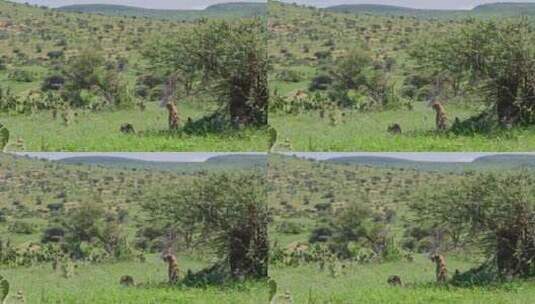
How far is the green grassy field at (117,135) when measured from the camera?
11.0 metres

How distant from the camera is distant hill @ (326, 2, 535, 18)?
10688mm

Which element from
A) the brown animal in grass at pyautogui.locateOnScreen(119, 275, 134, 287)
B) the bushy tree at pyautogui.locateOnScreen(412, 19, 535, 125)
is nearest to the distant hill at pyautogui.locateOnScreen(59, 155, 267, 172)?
the brown animal in grass at pyautogui.locateOnScreen(119, 275, 134, 287)

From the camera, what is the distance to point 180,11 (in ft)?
36.3

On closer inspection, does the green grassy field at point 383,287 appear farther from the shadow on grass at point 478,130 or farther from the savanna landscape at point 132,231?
the shadow on grass at point 478,130

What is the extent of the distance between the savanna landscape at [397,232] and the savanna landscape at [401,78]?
25cm

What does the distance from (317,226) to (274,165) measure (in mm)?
714

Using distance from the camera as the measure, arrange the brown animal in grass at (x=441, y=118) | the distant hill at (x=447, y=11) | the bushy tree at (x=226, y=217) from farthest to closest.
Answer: the bushy tree at (x=226, y=217), the brown animal in grass at (x=441, y=118), the distant hill at (x=447, y=11)

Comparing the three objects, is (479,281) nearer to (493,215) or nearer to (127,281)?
(493,215)

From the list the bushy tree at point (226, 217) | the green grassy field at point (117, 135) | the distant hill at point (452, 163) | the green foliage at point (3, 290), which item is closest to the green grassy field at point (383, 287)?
the bushy tree at point (226, 217)

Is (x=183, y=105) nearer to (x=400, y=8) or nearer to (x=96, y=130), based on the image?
(x=96, y=130)

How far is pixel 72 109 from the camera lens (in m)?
11.2

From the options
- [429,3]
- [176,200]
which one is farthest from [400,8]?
[176,200]

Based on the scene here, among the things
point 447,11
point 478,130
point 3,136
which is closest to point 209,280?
point 3,136

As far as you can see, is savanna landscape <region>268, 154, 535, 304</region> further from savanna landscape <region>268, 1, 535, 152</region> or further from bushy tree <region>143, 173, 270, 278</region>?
savanna landscape <region>268, 1, 535, 152</region>
